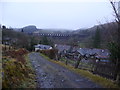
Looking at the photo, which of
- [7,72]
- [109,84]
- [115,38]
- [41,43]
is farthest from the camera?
[41,43]

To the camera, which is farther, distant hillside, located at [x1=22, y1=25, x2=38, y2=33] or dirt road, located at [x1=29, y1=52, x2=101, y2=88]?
distant hillside, located at [x1=22, y1=25, x2=38, y2=33]

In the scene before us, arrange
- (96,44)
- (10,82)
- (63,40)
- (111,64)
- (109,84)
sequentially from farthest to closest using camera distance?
(63,40), (96,44), (111,64), (109,84), (10,82)

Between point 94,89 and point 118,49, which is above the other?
point 118,49

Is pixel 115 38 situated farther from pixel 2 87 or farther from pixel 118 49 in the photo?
pixel 2 87

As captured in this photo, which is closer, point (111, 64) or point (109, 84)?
point (109, 84)

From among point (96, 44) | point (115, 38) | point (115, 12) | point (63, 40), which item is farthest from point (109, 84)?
point (63, 40)

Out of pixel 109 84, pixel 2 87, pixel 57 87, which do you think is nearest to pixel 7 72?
pixel 2 87

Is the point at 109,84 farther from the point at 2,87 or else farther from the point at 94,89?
the point at 2,87

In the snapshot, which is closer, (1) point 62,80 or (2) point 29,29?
(1) point 62,80

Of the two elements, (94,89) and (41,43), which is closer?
(94,89)

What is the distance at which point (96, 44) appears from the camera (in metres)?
58.0

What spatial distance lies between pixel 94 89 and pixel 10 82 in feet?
11.9

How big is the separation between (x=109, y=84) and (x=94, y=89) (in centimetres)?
113

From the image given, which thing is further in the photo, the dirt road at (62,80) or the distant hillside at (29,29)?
the distant hillside at (29,29)
